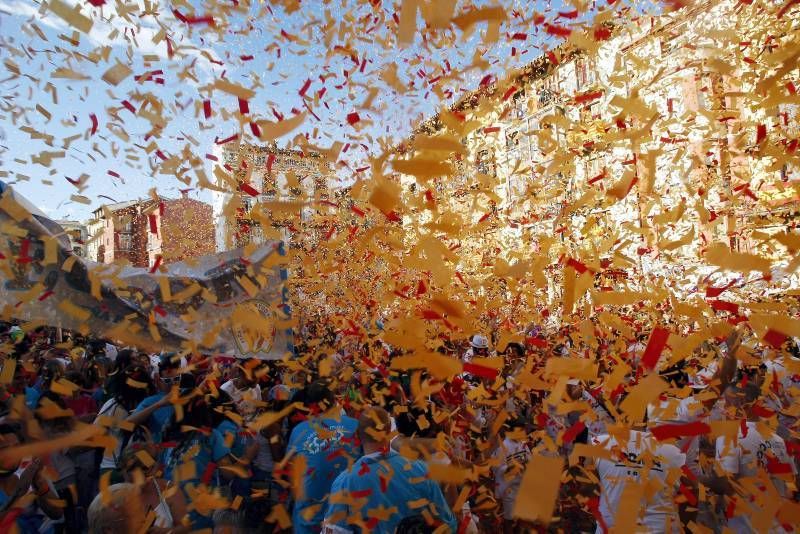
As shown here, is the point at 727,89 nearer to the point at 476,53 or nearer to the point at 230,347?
the point at 476,53

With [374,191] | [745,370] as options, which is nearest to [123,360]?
[374,191]

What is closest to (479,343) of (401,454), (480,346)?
(480,346)

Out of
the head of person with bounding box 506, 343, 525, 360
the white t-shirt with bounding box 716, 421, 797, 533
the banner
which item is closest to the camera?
the banner

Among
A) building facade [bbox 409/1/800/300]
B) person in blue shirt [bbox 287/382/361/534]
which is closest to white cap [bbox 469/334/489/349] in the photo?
building facade [bbox 409/1/800/300]

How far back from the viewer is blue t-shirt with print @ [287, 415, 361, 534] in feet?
11.1

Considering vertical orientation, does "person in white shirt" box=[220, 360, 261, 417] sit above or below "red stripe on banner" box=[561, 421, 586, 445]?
above

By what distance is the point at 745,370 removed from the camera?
5020 millimetres

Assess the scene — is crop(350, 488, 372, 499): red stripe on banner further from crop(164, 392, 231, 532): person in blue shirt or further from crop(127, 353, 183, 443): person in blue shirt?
crop(127, 353, 183, 443): person in blue shirt

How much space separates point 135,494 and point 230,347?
1981 mm

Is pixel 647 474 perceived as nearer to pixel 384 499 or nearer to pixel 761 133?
pixel 384 499

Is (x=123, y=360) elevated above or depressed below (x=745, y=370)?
above

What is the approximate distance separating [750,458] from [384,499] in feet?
8.97

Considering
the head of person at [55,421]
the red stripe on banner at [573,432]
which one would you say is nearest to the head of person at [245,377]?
the head of person at [55,421]

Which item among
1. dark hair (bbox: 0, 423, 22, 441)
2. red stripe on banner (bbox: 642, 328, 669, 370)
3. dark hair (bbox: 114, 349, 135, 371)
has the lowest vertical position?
dark hair (bbox: 0, 423, 22, 441)
